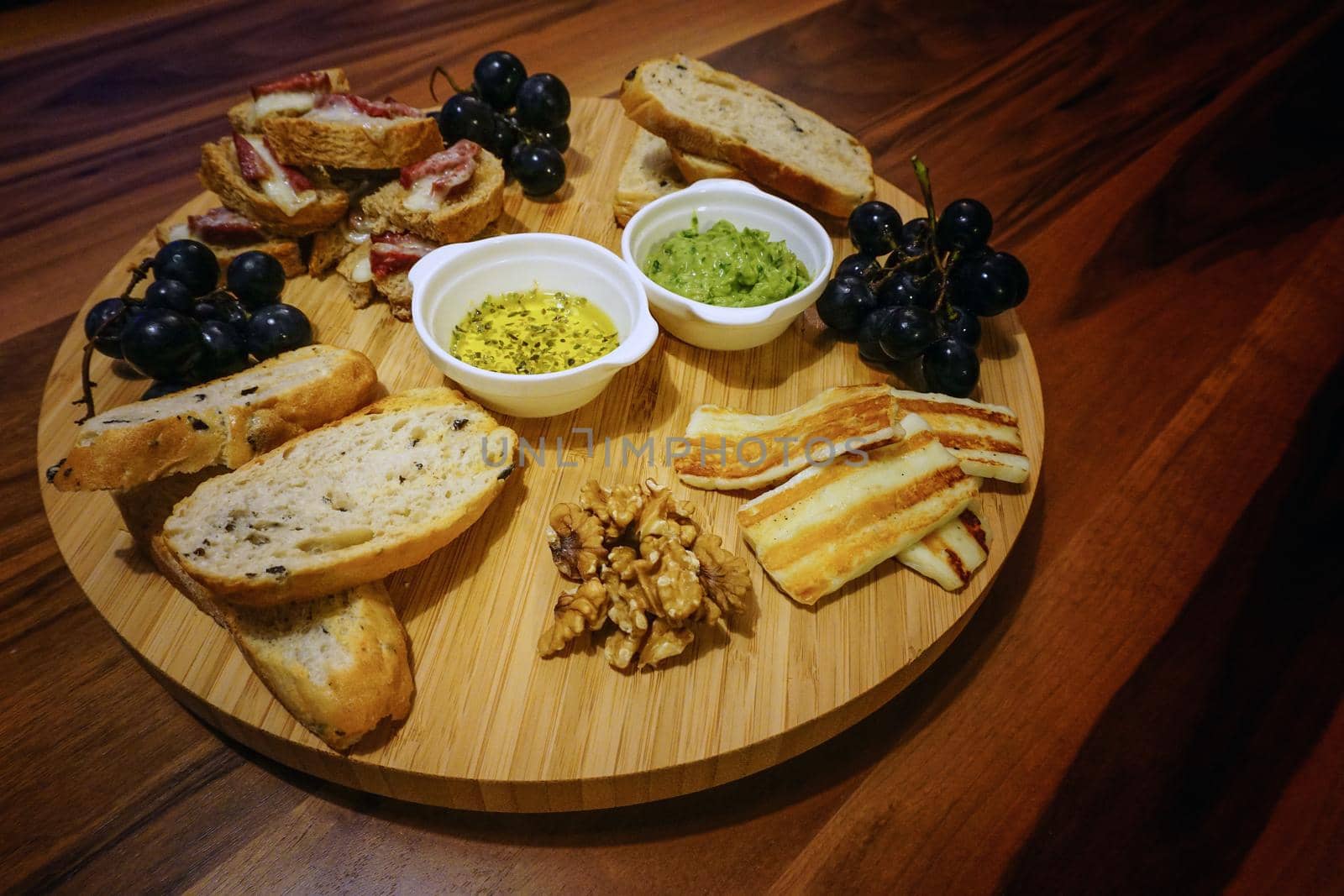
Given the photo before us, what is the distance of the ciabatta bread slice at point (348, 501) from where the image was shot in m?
1.71

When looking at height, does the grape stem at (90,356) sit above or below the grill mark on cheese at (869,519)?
above

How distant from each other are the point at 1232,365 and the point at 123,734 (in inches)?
137

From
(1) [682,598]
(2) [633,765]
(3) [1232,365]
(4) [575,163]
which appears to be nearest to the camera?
(2) [633,765]

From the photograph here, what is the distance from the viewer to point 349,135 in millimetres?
2447

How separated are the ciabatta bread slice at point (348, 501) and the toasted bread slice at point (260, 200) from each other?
78 cm

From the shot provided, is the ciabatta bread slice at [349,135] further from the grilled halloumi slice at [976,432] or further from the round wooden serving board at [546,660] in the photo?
the grilled halloumi slice at [976,432]

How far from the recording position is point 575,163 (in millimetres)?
3094

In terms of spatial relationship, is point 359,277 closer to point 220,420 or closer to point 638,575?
point 220,420

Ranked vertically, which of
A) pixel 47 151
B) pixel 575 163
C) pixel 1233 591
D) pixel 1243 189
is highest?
pixel 47 151

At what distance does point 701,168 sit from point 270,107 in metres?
1.39

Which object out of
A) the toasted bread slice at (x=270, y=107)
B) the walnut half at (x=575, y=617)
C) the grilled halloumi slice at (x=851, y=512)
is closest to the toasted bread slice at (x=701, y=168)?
the toasted bread slice at (x=270, y=107)

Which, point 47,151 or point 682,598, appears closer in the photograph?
point 682,598

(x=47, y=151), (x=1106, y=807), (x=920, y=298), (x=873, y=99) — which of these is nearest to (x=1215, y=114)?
(x=873, y=99)

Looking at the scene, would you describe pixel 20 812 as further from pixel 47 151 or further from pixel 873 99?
pixel 873 99
